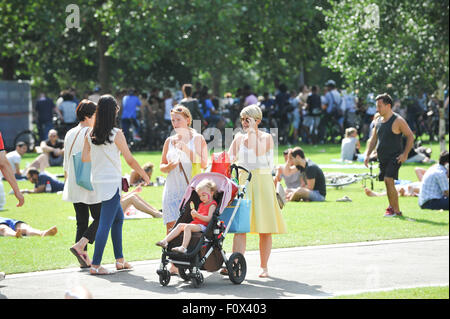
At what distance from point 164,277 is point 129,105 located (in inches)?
773

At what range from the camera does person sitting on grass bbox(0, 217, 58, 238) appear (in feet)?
38.7

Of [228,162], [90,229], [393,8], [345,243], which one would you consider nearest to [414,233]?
[345,243]

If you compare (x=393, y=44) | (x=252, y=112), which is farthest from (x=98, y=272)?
(x=393, y=44)

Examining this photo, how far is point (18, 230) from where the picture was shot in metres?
11.8

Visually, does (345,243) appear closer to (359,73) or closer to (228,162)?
(228,162)

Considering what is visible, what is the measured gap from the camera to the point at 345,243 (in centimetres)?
1095

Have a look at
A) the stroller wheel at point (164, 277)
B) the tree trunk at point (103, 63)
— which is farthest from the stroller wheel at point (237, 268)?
the tree trunk at point (103, 63)

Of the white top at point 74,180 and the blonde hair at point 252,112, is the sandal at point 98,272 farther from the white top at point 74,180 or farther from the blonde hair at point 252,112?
the blonde hair at point 252,112

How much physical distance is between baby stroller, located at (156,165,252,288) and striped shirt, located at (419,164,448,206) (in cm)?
561

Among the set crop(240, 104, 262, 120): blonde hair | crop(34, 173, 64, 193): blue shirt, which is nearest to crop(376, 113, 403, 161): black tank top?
crop(240, 104, 262, 120): blonde hair

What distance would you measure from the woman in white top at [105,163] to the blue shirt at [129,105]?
18.5 m

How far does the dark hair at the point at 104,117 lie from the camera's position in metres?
9.02

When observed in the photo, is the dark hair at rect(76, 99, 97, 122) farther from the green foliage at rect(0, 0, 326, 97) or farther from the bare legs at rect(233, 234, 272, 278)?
the green foliage at rect(0, 0, 326, 97)

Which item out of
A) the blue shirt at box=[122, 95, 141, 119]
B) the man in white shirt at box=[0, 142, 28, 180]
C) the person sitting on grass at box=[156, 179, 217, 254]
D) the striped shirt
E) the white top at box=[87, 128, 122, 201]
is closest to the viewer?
the person sitting on grass at box=[156, 179, 217, 254]
